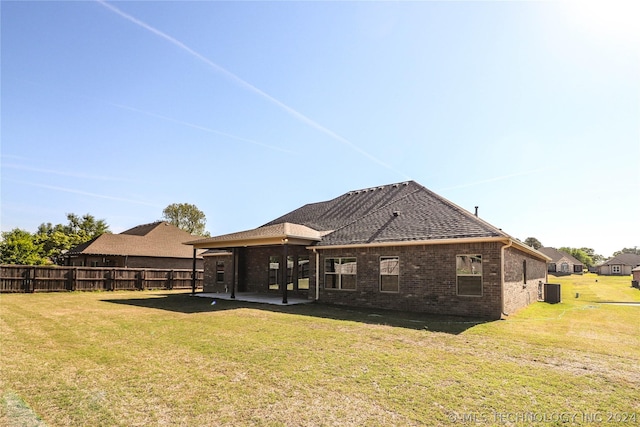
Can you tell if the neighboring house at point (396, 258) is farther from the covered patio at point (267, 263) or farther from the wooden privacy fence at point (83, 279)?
the wooden privacy fence at point (83, 279)

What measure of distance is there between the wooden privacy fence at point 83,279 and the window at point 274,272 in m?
10.00

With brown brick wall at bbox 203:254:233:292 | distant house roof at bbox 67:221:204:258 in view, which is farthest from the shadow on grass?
distant house roof at bbox 67:221:204:258

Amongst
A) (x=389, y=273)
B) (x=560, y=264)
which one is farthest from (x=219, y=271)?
(x=560, y=264)

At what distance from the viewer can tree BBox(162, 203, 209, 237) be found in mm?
63531

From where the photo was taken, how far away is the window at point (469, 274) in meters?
12.0

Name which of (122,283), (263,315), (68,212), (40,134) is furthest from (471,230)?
(68,212)

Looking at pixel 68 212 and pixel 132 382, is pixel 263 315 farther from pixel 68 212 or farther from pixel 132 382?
pixel 68 212

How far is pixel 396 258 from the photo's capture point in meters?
13.8

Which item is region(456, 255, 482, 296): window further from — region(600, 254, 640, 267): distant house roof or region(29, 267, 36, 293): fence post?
region(600, 254, 640, 267): distant house roof

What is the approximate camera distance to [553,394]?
15.8 feet

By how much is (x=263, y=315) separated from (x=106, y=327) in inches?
181

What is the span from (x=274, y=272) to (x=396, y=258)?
8224 millimetres

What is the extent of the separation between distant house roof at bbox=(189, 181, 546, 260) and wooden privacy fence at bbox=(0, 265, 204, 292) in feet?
24.1

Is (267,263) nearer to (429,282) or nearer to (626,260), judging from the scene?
(429,282)
